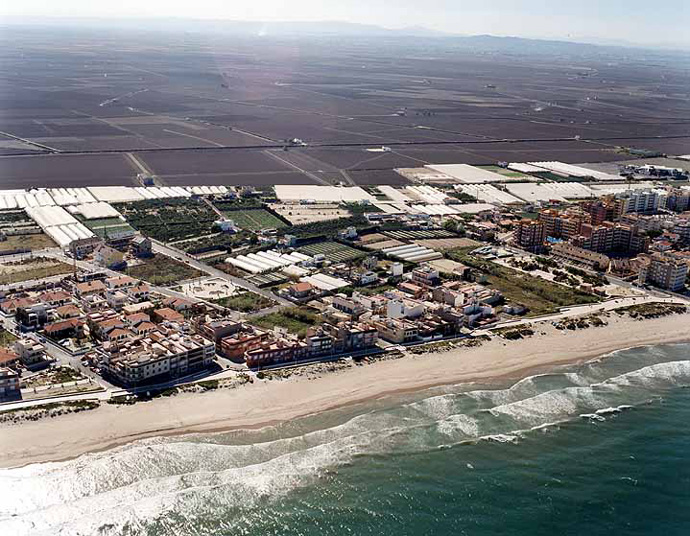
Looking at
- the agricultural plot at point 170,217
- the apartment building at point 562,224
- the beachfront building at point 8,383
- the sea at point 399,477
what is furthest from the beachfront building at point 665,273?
the beachfront building at point 8,383

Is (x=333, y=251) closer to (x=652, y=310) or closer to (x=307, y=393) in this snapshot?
(x=652, y=310)

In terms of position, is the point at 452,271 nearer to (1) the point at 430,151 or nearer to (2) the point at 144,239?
Result: (2) the point at 144,239

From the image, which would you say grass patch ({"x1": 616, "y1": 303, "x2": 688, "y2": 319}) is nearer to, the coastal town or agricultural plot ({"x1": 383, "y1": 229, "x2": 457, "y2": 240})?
the coastal town

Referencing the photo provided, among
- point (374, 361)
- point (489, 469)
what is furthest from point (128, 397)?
point (489, 469)

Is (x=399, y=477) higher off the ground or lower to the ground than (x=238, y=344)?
lower

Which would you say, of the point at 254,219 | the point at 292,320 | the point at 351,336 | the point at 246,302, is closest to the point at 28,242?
the point at 254,219

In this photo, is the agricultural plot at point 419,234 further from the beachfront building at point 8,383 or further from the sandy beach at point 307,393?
the beachfront building at point 8,383
